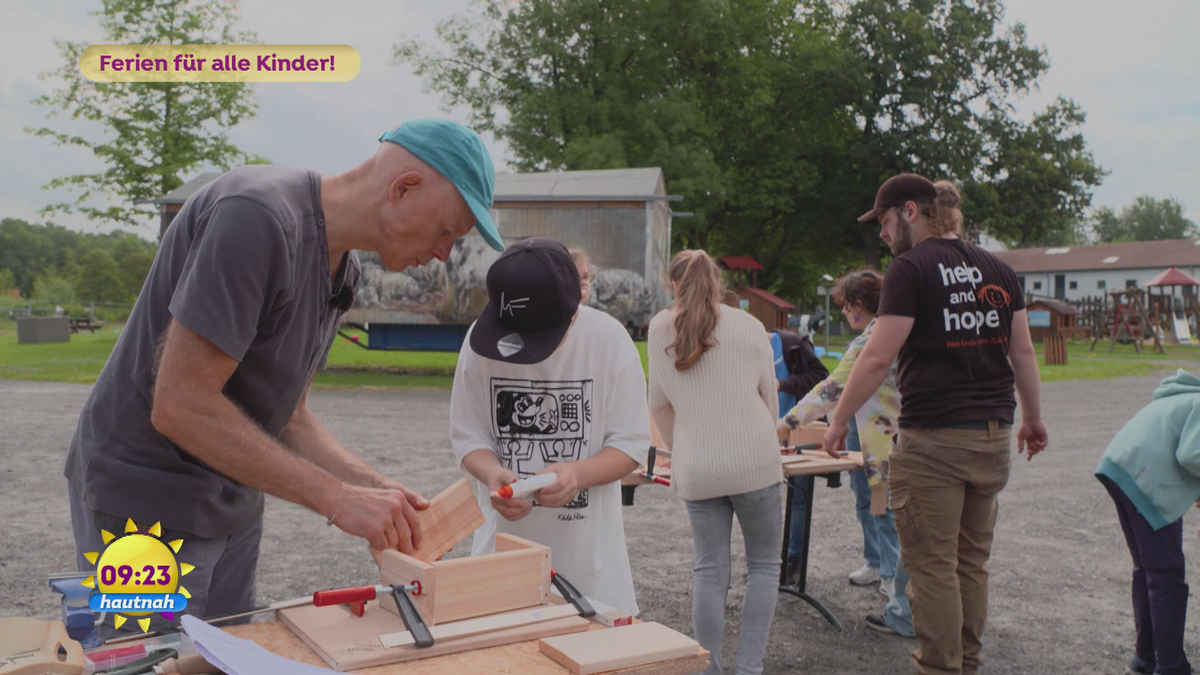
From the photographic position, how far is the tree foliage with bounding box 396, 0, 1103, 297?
3161 cm

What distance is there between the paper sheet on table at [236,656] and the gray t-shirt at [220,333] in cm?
43

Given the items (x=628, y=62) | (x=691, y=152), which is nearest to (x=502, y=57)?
(x=628, y=62)

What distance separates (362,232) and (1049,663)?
4128mm

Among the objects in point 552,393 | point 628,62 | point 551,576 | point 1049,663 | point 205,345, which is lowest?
point 1049,663

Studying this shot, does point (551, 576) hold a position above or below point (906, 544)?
above

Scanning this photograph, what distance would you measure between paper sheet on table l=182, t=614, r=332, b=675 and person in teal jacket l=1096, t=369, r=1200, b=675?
12.0 ft

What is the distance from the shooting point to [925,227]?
12.6ft

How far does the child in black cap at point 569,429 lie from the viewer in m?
2.74

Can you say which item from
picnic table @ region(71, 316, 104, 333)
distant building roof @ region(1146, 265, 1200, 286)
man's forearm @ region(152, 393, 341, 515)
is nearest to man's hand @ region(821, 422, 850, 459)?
man's forearm @ region(152, 393, 341, 515)

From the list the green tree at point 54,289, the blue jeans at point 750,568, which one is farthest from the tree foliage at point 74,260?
→ the blue jeans at point 750,568

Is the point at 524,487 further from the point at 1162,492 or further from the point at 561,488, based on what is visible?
the point at 1162,492

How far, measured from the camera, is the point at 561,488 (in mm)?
2477

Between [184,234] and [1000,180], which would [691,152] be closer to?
[1000,180]

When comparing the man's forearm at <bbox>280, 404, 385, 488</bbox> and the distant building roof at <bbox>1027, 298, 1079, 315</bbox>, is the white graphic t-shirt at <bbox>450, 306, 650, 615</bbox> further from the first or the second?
the distant building roof at <bbox>1027, 298, 1079, 315</bbox>
